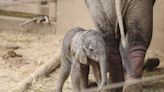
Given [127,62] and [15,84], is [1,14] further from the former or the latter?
[127,62]

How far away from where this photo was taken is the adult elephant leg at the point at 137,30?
2.89 meters

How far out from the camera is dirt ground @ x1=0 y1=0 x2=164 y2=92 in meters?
3.57

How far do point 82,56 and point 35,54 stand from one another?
179 cm

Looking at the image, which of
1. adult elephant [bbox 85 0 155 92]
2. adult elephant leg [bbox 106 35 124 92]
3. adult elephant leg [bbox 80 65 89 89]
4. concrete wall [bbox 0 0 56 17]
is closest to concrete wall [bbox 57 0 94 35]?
concrete wall [bbox 0 0 56 17]

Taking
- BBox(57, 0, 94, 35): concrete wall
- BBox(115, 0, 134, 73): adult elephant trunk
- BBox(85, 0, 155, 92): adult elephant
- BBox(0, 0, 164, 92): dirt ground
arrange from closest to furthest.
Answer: BBox(115, 0, 134, 73): adult elephant trunk, BBox(85, 0, 155, 92): adult elephant, BBox(0, 0, 164, 92): dirt ground, BBox(57, 0, 94, 35): concrete wall

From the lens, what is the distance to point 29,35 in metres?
5.18

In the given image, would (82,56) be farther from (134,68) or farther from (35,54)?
(35,54)

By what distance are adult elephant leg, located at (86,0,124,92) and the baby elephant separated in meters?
0.15

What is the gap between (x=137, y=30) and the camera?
2.91 meters

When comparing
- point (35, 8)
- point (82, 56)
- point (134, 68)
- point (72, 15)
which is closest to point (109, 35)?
point (134, 68)

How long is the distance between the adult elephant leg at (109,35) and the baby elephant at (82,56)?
153mm

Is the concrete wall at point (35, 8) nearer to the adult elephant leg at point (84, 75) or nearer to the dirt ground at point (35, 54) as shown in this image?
the dirt ground at point (35, 54)

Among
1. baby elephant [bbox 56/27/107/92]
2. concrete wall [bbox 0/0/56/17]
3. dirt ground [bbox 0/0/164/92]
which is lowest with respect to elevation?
dirt ground [bbox 0/0/164/92]

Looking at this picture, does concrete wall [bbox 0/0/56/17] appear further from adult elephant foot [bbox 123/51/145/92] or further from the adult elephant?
adult elephant foot [bbox 123/51/145/92]
